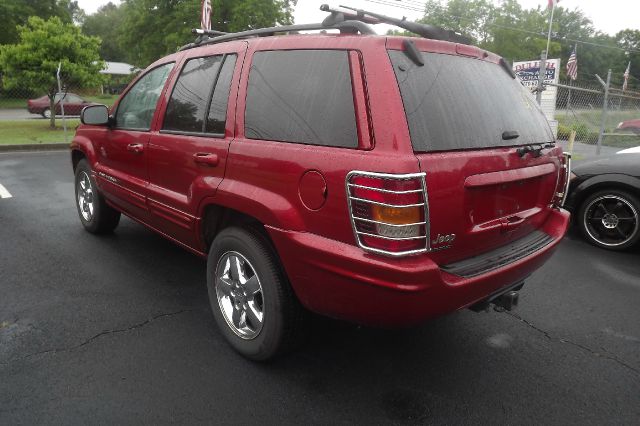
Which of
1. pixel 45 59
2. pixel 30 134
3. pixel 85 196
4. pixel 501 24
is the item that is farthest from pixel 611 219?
pixel 501 24

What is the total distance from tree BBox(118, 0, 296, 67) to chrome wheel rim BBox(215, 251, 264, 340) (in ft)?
66.4

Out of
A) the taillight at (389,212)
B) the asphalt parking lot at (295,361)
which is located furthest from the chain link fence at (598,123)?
the taillight at (389,212)

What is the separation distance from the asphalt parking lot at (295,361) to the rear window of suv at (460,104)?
1.32m

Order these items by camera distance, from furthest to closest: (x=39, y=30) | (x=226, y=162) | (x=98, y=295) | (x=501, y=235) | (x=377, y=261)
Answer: (x=39, y=30) < (x=98, y=295) < (x=226, y=162) < (x=501, y=235) < (x=377, y=261)

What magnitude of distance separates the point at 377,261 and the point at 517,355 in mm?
1472

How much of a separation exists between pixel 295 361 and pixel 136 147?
2.06 meters

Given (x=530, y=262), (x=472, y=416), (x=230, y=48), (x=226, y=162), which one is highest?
(x=230, y=48)

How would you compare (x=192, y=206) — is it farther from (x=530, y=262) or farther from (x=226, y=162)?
(x=530, y=262)

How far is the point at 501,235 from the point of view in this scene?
8.09 feet

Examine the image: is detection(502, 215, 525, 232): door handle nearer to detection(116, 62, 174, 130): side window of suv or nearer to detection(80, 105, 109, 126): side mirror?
detection(116, 62, 174, 130): side window of suv

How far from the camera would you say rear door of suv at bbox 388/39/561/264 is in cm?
211

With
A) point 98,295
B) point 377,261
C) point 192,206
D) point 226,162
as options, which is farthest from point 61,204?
point 377,261

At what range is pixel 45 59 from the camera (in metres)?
15.0

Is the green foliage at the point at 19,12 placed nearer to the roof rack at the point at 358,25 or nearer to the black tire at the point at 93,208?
the black tire at the point at 93,208
